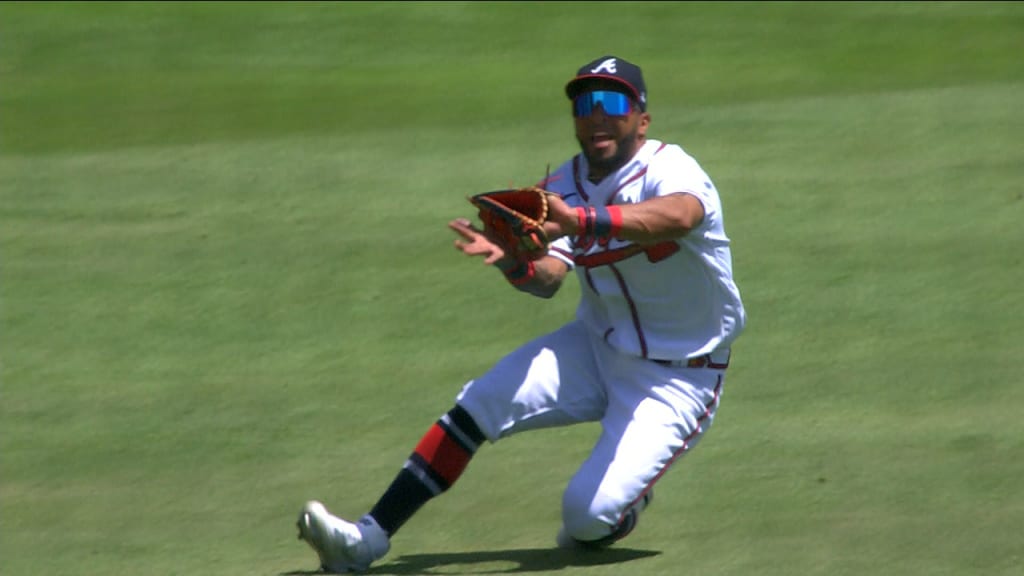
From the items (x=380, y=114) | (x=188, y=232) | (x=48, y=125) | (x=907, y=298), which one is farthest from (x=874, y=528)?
(x=48, y=125)

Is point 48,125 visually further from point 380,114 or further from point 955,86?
point 955,86

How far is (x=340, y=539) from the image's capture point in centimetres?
566

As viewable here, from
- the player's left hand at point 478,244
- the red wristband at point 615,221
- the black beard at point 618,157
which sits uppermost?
the black beard at point 618,157

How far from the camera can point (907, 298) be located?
873 centimetres

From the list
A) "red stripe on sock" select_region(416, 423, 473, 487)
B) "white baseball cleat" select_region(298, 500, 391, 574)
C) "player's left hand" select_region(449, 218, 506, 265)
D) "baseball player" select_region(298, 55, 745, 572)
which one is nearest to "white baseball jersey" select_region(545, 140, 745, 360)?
"baseball player" select_region(298, 55, 745, 572)

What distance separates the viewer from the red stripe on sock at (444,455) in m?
5.93

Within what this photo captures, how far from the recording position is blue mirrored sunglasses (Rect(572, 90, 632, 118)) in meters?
5.84

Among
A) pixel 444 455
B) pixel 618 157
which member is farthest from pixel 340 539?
pixel 618 157

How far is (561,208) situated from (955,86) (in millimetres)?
7450

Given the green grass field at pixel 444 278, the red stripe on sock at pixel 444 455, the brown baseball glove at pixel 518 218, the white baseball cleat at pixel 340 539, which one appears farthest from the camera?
the green grass field at pixel 444 278

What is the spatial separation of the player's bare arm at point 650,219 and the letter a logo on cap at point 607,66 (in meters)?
0.48

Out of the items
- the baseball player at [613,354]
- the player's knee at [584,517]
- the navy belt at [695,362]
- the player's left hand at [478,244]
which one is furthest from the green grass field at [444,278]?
the player's left hand at [478,244]

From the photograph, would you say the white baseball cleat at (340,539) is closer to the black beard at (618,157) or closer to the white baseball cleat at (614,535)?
the white baseball cleat at (614,535)

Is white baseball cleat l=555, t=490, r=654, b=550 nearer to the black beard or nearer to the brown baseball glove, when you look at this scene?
the brown baseball glove
